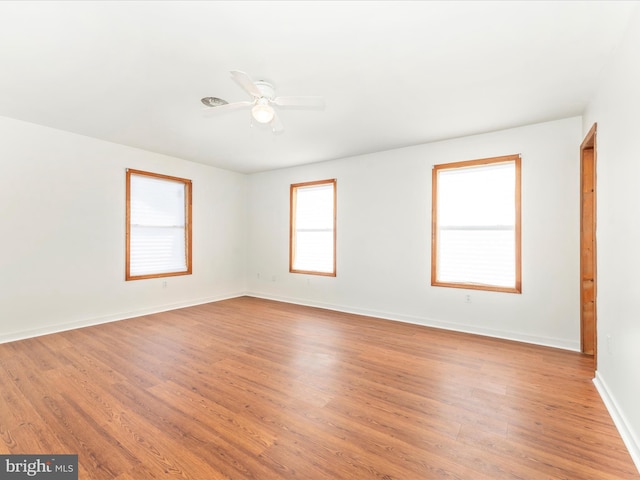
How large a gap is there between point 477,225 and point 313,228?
9.30 feet

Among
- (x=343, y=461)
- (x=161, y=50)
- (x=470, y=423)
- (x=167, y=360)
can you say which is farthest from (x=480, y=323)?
(x=161, y=50)

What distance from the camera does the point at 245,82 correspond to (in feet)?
7.39

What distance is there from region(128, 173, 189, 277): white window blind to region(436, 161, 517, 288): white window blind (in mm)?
4491

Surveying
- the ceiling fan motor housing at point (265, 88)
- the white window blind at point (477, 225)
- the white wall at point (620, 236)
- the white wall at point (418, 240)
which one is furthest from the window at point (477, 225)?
the ceiling fan motor housing at point (265, 88)

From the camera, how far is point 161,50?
2279mm

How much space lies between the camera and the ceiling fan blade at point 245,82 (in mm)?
2113

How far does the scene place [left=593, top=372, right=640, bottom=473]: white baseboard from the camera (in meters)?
1.74

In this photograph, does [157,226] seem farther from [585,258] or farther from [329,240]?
[585,258]

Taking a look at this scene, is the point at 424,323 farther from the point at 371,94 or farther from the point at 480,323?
the point at 371,94

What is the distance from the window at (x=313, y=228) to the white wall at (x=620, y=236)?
358cm

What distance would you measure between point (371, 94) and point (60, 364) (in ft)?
13.5

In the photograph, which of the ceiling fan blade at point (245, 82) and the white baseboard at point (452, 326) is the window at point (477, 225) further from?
the ceiling fan blade at point (245, 82)

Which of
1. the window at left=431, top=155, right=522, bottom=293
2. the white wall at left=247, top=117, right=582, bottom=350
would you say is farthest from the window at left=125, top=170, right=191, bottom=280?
the window at left=431, top=155, right=522, bottom=293

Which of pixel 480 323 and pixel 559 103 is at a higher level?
pixel 559 103
